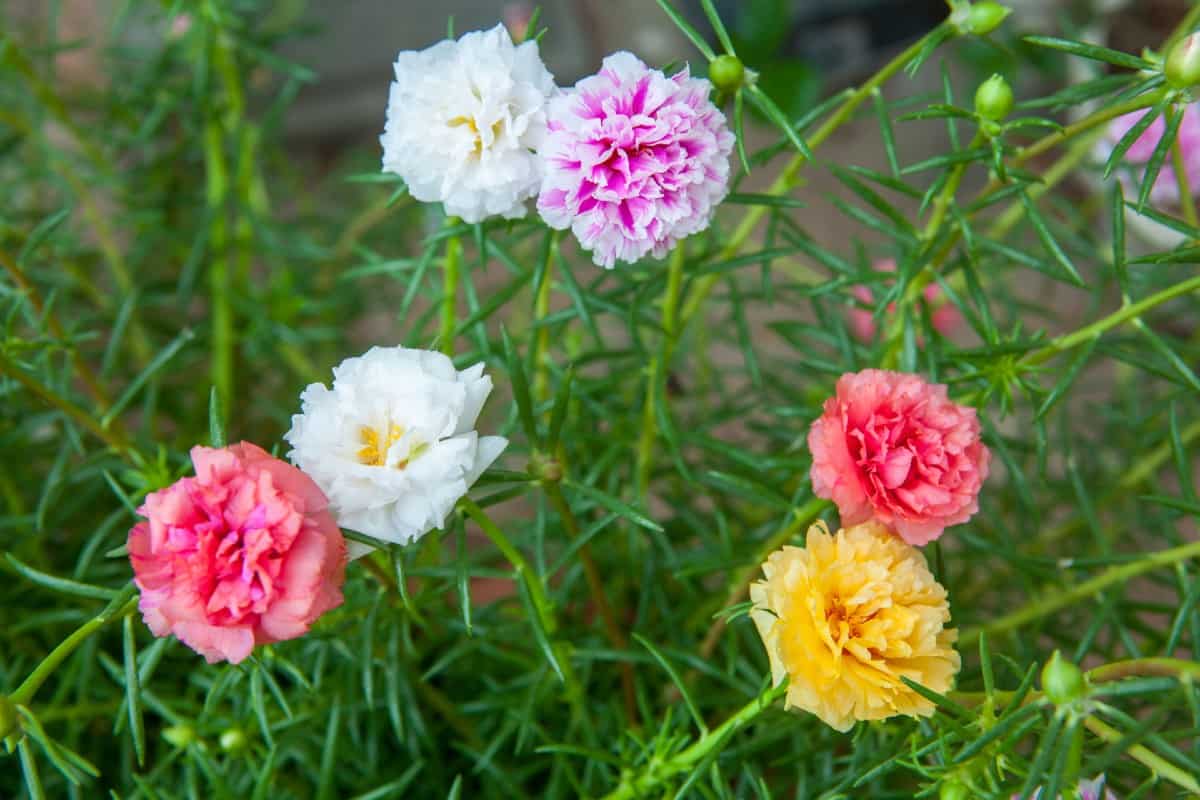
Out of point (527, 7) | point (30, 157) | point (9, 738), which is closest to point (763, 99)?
point (9, 738)

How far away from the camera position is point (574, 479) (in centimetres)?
49

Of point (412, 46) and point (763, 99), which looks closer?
point (763, 99)

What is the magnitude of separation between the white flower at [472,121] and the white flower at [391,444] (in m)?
0.08

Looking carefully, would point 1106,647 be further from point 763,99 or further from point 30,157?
point 30,157

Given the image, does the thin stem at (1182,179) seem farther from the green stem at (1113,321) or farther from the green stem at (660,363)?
the green stem at (660,363)

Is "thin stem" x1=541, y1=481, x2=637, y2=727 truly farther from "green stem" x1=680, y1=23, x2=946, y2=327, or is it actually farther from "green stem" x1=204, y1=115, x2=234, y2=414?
"green stem" x1=204, y1=115, x2=234, y2=414

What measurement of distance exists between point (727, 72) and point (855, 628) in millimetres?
218

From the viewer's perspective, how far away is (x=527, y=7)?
3.78 feet

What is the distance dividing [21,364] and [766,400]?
1.33 ft

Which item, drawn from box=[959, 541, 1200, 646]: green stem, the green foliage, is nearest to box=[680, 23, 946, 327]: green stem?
the green foliage

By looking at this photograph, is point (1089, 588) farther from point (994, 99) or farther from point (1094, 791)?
point (994, 99)

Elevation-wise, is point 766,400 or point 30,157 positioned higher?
point 30,157

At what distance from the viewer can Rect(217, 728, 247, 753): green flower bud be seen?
464mm

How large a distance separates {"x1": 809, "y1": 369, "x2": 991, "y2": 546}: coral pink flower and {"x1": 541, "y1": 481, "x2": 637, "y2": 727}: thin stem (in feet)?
0.37
